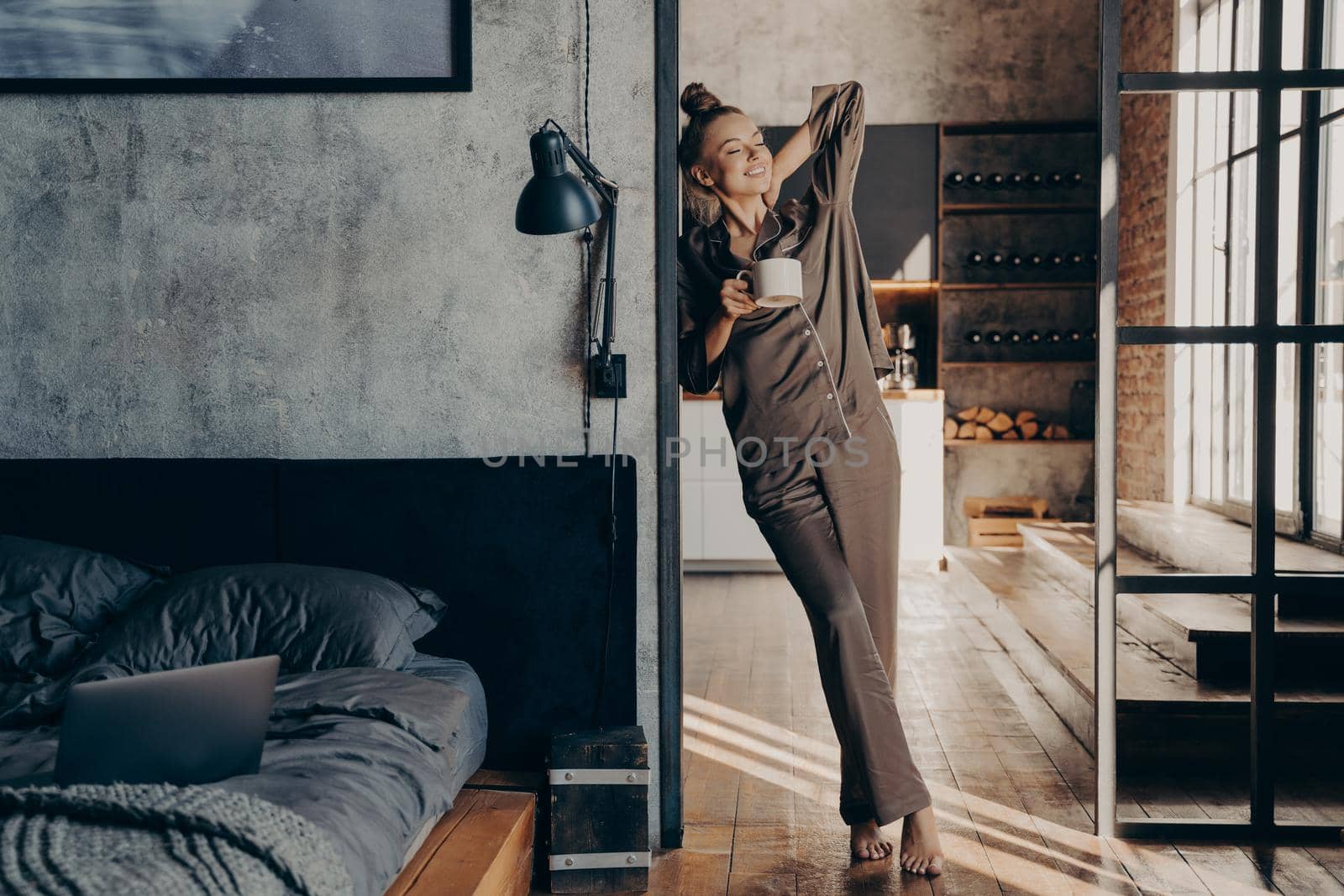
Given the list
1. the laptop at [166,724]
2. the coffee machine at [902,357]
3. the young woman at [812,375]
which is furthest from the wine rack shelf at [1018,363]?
the laptop at [166,724]

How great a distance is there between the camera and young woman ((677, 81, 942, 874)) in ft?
8.45

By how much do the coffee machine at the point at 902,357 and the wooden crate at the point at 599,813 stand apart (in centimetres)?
484

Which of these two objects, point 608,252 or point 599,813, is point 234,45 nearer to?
point 608,252

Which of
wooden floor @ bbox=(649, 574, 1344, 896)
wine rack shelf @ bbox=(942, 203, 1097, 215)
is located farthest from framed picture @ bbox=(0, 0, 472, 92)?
wine rack shelf @ bbox=(942, 203, 1097, 215)

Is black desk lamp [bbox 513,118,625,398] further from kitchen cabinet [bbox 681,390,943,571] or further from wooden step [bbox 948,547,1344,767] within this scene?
kitchen cabinet [bbox 681,390,943,571]

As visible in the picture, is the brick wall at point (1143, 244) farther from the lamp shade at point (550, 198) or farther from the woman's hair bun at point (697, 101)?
the lamp shade at point (550, 198)

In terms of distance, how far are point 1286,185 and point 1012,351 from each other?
2621 mm

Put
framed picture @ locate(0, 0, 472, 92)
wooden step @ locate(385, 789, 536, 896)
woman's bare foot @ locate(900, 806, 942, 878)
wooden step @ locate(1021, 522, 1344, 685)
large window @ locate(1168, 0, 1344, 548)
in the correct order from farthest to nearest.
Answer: large window @ locate(1168, 0, 1344, 548), wooden step @ locate(1021, 522, 1344, 685), framed picture @ locate(0, 0, 472, 92), woman's bare foot @ locate(900, 806, 942, 878), wooden step @ locate(385, 789, 536, 896)

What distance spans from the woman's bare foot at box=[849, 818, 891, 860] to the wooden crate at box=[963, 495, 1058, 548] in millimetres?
4535

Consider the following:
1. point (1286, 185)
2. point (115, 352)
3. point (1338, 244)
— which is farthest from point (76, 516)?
point (1286, 185)

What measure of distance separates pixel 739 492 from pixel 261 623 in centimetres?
447

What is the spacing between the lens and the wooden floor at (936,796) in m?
2.41

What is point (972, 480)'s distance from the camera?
281 inches

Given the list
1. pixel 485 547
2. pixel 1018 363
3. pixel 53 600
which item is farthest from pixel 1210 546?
pixel 53 600
